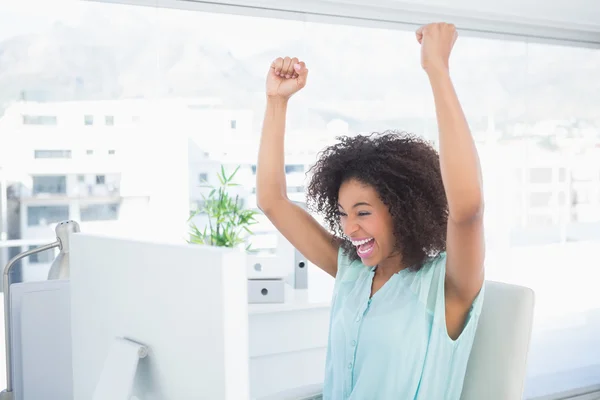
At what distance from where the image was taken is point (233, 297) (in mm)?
707

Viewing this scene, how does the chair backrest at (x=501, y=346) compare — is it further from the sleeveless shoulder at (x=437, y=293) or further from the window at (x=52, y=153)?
the window at (x=52, y=153)

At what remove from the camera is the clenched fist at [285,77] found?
1505 mm

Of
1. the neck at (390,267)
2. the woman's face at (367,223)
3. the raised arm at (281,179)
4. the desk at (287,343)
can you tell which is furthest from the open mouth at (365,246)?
the desk at (287,343)

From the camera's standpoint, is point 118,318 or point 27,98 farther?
point 27,98

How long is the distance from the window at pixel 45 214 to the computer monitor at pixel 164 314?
2.39m

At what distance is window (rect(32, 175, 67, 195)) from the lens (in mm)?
3225

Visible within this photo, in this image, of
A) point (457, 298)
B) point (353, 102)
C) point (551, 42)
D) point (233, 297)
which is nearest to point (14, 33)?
point (353, 102)

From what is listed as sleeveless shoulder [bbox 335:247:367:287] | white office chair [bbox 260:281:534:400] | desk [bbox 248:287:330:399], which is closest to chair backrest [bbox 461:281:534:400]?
white office chair [bbox 260:281:534:400]

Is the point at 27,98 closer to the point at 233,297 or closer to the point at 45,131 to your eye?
the point at 45,131

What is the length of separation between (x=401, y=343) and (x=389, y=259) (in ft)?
0.73

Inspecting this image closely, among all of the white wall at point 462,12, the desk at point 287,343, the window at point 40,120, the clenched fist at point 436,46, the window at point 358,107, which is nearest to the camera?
the clenched fist at point 436,46

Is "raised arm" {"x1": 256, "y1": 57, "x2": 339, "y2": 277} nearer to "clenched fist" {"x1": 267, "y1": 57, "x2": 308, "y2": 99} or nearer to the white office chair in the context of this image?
"clenched fist" {"x1": 267, "y1": 57, "x2": 308, "y2": 99}

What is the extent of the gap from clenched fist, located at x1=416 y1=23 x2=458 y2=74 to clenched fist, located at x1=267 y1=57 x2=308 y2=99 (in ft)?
1.38

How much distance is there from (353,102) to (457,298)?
2.74 m
